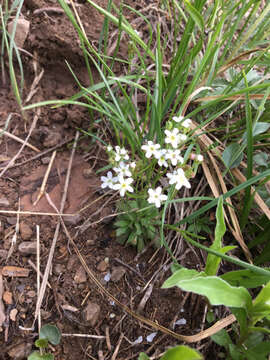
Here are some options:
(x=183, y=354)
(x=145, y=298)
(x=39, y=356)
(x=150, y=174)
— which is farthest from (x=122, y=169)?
(x=39, y=356)

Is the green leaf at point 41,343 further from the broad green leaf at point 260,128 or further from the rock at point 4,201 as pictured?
the broad green leaf at point 260,128

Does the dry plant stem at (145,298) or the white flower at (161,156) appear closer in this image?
the white flower at (161,156)

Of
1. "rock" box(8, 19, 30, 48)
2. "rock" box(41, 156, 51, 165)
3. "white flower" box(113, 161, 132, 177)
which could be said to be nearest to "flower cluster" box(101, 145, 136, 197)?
"white flower" box(113, 161, 132, 177)

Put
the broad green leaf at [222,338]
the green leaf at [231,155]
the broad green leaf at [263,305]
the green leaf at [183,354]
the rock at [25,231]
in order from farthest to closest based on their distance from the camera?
the green leaf at [231,155] < the rock at [25,231] < the broad green leaf at [222,338] < the broad green leaf at [263,305] < the green leaf at [183,354]

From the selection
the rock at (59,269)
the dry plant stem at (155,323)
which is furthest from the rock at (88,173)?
the rock at (59,269)

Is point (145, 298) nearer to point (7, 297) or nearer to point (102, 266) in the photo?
point (102, 266)

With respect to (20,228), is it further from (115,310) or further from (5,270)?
(115,310)

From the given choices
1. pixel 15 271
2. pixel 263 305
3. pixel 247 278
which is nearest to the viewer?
pixel 263 305
